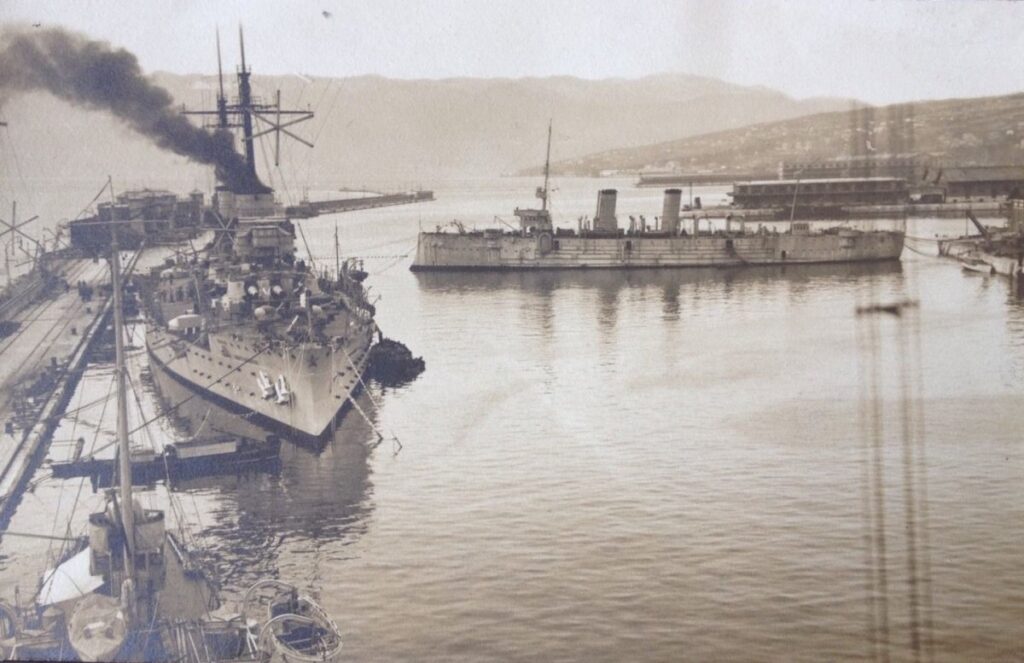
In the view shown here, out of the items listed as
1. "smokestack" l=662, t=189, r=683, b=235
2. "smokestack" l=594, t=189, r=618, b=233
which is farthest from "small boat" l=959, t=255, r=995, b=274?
"smokestack" l=594, t=189, r=618, b=233

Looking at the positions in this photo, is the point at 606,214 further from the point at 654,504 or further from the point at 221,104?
the point at 654,504

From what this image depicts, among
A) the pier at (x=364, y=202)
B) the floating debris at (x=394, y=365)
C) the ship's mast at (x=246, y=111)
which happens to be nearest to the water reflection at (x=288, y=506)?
the floating debris at (x=394, y=365)

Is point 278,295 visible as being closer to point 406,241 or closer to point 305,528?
point 305,528

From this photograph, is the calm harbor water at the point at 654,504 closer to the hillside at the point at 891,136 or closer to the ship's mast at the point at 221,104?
the ship's mast at the point at 221,104

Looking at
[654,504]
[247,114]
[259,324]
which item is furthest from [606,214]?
[654,504]

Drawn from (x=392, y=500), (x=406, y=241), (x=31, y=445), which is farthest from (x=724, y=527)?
(x=406, y=241)

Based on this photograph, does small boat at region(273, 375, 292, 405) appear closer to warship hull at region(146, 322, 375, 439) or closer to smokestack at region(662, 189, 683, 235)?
warship hull at region(146, 322, 375, 439)
